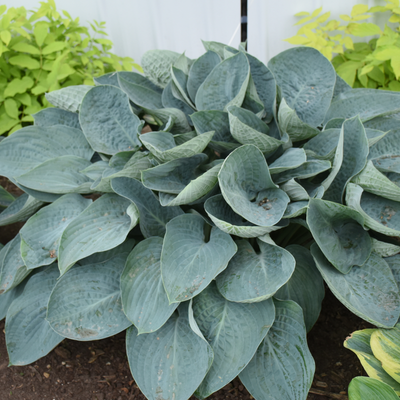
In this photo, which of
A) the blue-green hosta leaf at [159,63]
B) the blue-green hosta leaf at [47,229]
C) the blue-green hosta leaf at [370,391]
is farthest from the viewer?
the blue-green hosta leaf at [159,63]

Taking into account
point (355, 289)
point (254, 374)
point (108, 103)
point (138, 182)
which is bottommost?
point (254, 374)

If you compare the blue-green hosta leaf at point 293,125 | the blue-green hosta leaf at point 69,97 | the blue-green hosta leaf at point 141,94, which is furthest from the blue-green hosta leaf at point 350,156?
the blue-green hosta leaf at point 69,97

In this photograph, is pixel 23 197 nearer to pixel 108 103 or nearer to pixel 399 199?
pixel 108 103

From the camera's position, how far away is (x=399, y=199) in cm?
111

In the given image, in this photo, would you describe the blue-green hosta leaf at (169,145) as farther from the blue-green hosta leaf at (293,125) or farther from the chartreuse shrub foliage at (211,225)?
the blue-green hosta leaf at (293,125)

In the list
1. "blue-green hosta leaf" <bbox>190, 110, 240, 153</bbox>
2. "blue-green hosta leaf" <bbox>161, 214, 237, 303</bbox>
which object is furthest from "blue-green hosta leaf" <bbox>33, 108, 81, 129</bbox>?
"blue-green hosta leaf" <bbox>161, 214, 237, 303</bbox>

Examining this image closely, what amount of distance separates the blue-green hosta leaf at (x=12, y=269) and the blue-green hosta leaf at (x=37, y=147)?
0.83 ft

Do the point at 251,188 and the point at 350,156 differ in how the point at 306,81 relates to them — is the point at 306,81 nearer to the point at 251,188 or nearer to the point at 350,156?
the point at 350,156

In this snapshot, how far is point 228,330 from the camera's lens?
1078 mm

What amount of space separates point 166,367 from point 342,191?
71 centimetres

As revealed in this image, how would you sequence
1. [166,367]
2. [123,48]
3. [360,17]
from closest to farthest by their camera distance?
[166,367] → [360,17] → [123,48]

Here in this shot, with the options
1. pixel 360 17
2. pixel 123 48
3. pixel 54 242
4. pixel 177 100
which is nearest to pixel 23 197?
pixel 54 242

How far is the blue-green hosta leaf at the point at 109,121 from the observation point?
132cm

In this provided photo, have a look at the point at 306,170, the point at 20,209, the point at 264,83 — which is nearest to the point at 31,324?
the point at 20,209
